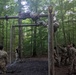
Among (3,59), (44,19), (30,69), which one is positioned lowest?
(30,69)

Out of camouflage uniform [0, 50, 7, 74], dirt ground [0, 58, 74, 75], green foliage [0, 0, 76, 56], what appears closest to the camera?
camouflage uniform [0, 50, 7, 74]

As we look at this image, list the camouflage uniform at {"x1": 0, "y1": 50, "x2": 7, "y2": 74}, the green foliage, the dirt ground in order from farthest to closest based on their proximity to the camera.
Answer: the green foliage, the dirt ground, the camouflage uniform at {"x1": 0, "y1": 50, "x2": 7, "y2": 74}

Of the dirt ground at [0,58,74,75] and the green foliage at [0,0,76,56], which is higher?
the green foliage at [0,0,76,56]

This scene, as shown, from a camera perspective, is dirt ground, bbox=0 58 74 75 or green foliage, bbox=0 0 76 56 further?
green foliage, bbox=0 0 76 56

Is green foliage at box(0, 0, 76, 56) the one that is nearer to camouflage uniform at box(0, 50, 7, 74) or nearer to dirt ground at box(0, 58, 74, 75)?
dirt ground at box(0, 58, 74, 75)

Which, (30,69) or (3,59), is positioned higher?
(3,59)

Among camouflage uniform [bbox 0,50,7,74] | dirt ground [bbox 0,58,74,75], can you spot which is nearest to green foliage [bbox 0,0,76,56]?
Answer: dirt ground [bbox 0,58,74,75]

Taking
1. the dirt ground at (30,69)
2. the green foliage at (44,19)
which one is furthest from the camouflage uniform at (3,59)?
the green foliage at (44,19)

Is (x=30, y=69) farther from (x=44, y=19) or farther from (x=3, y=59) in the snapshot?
(x=44, y=19)

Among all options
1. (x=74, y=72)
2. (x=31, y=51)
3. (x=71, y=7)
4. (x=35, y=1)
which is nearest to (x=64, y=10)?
(x=71, y=7)

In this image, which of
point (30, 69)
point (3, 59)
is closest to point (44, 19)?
Result: point (30, 69)

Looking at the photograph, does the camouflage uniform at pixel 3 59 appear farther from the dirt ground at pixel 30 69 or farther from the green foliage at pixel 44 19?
the green foliage at pixel 44 19

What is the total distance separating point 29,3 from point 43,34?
377 cm

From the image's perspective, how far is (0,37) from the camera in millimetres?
23375
